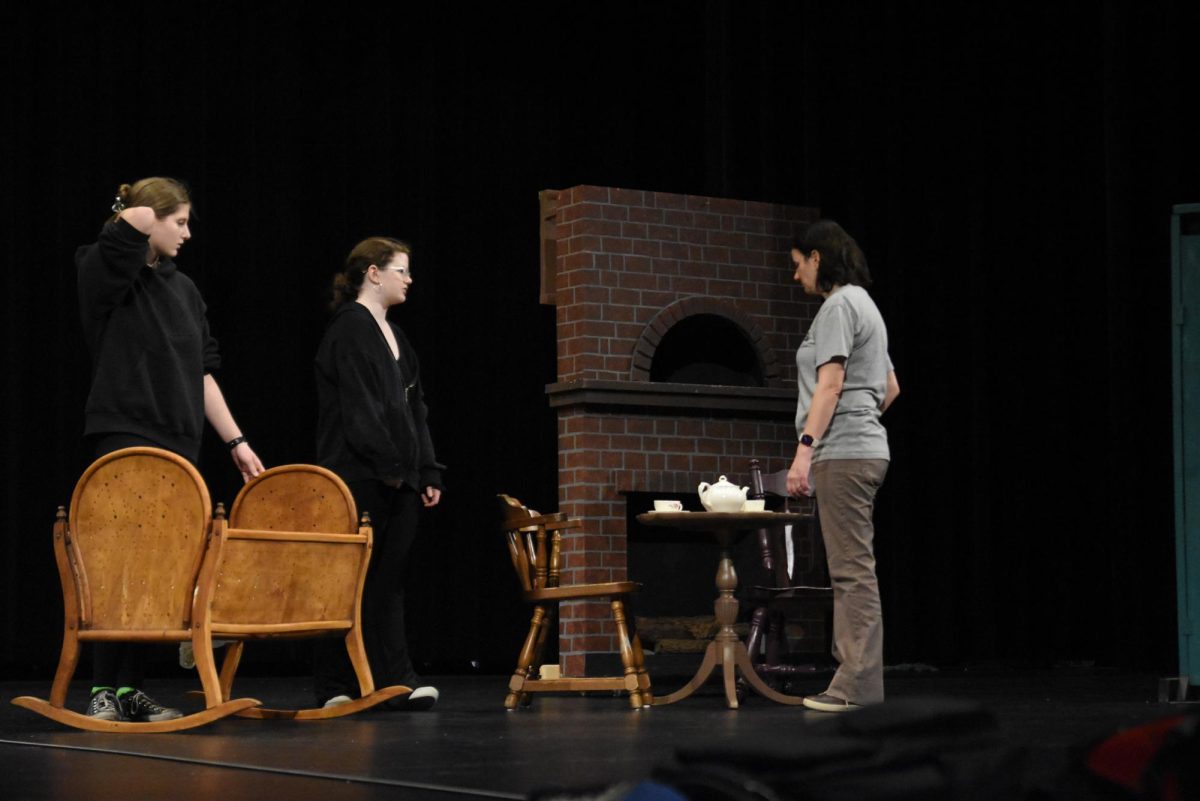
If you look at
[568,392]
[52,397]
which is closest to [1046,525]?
[568,392]

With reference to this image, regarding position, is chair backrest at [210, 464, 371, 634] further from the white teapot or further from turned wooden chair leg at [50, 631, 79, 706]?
the white teapot

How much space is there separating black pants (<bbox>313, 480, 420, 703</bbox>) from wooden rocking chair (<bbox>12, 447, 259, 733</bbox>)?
2.82ft

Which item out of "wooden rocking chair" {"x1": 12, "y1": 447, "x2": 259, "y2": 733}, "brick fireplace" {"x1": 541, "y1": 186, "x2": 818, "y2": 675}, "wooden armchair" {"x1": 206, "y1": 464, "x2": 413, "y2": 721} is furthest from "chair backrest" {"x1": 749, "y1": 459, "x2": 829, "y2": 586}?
"wooden rocking chair" {"x1": 12, "y1": 447, "x2": 259, "y2": 733}

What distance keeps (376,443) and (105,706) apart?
1226 millimetres

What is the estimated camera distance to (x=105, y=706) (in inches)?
170

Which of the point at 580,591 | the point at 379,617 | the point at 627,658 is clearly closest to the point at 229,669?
the point at 379,617

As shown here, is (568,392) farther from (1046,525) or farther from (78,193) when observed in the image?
(1046,525)

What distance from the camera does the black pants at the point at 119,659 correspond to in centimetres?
438

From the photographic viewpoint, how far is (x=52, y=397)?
738 centimetres

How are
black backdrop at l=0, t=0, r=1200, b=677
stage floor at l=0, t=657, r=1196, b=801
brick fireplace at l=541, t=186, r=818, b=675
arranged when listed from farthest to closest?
black backdrop at l=0, t=0, r=1200, b=677 < brick fireplace at l=541, t=186, r=818, b=675 < stage floor at l=0, t=657, r=1196, b=801

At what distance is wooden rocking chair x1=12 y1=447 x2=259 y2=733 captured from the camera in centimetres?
426

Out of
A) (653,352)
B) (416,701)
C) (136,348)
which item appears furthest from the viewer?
(653,352)

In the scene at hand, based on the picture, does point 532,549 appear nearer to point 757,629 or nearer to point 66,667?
point 757,629

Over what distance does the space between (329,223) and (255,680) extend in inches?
84.9
